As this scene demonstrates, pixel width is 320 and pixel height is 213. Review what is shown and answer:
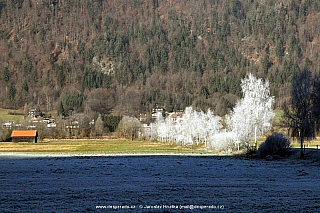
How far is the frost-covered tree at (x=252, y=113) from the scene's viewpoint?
84.4m

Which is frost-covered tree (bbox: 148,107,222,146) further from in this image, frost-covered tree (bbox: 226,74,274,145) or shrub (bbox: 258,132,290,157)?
shrub (bbox: 258,132,290,157)

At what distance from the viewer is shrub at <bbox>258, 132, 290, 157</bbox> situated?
219 ft

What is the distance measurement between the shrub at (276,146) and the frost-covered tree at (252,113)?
1594cm

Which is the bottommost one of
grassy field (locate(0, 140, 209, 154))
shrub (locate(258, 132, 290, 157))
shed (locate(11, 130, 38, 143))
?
grassy field (locate(0, 140, 209, 154))

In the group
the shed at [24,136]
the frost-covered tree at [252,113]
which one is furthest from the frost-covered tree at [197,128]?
the shed at [24,136]

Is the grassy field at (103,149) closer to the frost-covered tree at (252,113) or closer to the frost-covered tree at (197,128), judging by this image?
the frost-covered tree at (197,128)

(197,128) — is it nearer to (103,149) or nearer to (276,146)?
(103,149)

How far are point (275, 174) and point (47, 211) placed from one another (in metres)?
23.9

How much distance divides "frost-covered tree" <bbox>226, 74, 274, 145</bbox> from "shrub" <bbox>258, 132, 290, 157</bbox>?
52.3ft

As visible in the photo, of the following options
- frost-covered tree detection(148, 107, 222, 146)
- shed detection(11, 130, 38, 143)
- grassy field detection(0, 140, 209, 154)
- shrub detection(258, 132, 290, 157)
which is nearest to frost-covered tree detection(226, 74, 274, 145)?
grassy field detection(0, 140, 209, 154)

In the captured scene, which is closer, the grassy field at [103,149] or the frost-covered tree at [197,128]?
the grassy field at [103,149]

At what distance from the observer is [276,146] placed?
67000 mm

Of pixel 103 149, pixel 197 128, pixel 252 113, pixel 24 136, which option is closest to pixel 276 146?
pixel 252 113

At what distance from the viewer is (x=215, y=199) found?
992 inches
